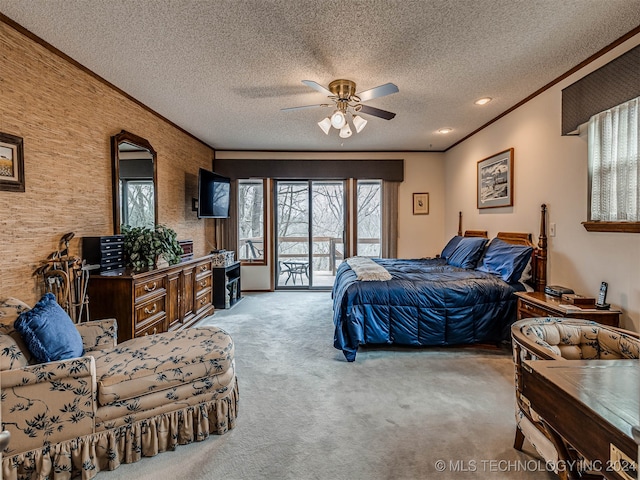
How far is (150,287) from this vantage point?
121 inches

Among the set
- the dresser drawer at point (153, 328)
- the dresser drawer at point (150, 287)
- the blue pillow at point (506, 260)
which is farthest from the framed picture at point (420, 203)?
the dresser drawer at point (153, 328)

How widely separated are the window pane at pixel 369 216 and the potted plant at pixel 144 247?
3.65 m

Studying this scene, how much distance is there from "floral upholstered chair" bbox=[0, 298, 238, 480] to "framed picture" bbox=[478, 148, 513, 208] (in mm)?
3749

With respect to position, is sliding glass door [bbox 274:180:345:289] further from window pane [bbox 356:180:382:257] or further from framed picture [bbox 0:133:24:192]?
framed picture [bbox 0:133:24:192]

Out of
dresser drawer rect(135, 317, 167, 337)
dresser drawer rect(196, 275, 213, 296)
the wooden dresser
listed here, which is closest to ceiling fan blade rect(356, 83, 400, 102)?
the wooden dresser

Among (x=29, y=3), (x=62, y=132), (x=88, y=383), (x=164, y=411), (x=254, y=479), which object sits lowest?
(x=254, y=479)

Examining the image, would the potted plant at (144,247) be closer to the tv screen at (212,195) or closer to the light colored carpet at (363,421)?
the light colored carpet at (363,421)

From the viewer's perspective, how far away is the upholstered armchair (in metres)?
1.61

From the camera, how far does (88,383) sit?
5.49ft

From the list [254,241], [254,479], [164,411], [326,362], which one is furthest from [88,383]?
[254,241]

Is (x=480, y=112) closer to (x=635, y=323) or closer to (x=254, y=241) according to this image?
(x=635, y=323)

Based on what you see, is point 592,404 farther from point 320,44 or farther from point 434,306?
point 320,44

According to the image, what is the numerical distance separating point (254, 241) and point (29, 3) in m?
4.49

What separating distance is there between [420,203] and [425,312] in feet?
11.0
